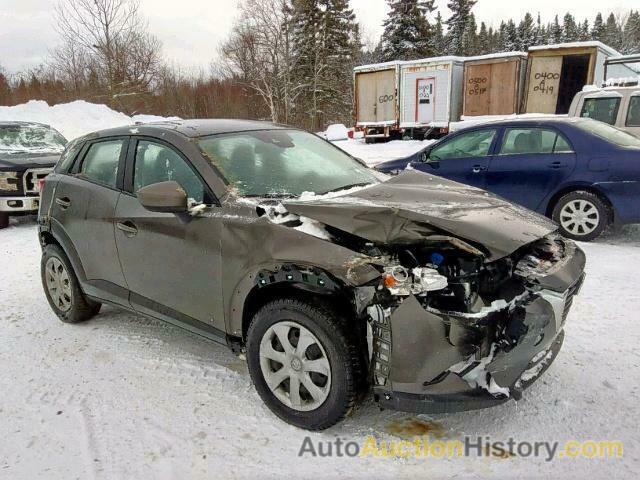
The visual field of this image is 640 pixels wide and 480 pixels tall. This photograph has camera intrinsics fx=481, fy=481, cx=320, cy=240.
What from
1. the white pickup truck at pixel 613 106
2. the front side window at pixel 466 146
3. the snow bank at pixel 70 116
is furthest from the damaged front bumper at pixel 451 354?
the snow bank at pixel 70 116

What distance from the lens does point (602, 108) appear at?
8438mm

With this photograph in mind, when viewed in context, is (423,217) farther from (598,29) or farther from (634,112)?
(598,29)

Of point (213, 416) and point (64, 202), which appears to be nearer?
point (213, 416)

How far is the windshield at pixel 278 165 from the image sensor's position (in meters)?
3.12

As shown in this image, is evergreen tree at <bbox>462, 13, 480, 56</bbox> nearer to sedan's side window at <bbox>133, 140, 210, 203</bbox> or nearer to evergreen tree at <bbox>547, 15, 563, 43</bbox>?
evergreen tree at <bbox>547, 15, 563, 43</bbox>

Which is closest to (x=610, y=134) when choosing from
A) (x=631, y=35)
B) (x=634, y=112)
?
(x=634, y=112)

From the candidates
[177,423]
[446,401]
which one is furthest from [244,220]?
[446,401]

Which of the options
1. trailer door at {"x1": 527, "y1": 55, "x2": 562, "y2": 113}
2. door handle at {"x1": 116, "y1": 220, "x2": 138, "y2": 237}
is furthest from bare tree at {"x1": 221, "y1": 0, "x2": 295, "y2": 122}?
door handle at {"x1": 116, "y1": 220, "x2": 138, "y2": 237}

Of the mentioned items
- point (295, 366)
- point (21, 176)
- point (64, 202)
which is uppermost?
point (64, 202)

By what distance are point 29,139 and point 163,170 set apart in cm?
775

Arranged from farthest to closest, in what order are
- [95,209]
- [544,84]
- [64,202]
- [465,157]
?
[544,84], [465,157], [64,202], [95,209]

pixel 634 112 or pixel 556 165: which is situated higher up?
pixel 634 112

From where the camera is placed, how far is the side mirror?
114 inches

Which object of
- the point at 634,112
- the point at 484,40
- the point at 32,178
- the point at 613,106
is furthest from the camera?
the point at 484,40
